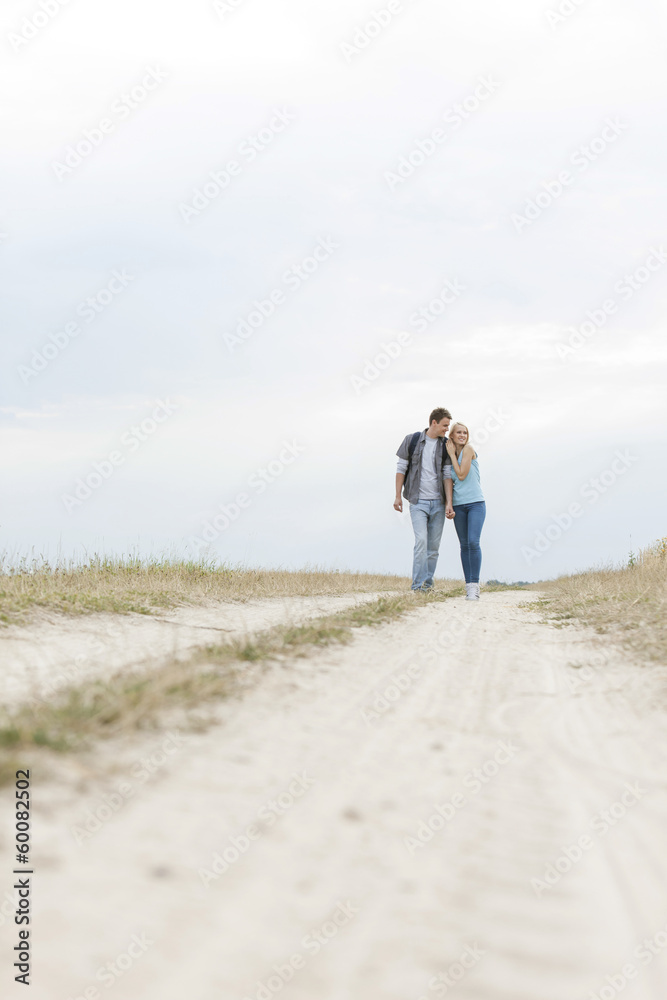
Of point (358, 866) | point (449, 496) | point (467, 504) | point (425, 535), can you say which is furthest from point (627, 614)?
point (358, 866)

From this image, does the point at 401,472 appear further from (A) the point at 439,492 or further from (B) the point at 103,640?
(B) the point at 103,640

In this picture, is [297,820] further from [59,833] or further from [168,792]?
[59,833]

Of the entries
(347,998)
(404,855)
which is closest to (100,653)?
(404,855)

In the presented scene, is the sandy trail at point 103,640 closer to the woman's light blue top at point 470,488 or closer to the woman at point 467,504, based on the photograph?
the woman at point 467,504

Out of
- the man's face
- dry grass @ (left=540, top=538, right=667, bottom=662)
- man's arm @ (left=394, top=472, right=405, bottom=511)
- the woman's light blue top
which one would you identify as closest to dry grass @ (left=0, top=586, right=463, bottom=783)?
dry grass @ (left=540, top=538, right=667, bottom=662)

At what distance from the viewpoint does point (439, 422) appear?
1023 centimetres

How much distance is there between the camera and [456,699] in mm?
3346

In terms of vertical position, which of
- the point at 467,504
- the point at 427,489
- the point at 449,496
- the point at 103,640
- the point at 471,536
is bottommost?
the point at 103,640

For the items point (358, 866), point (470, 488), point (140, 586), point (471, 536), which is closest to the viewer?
point (358, 866)

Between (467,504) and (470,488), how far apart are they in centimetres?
22

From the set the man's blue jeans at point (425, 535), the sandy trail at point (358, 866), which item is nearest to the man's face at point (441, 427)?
the man's blue jeans at point (425, 535)

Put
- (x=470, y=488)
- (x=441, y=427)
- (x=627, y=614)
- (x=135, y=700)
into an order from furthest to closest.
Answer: (x=441, y=427) → (x=470, y=488) → (x=627, y=614) → (x=135, y=700)

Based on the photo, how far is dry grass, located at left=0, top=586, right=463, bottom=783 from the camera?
210cm

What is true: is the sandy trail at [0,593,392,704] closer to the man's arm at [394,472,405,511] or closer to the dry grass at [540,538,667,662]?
the dry grass at [540,538,667,662]
